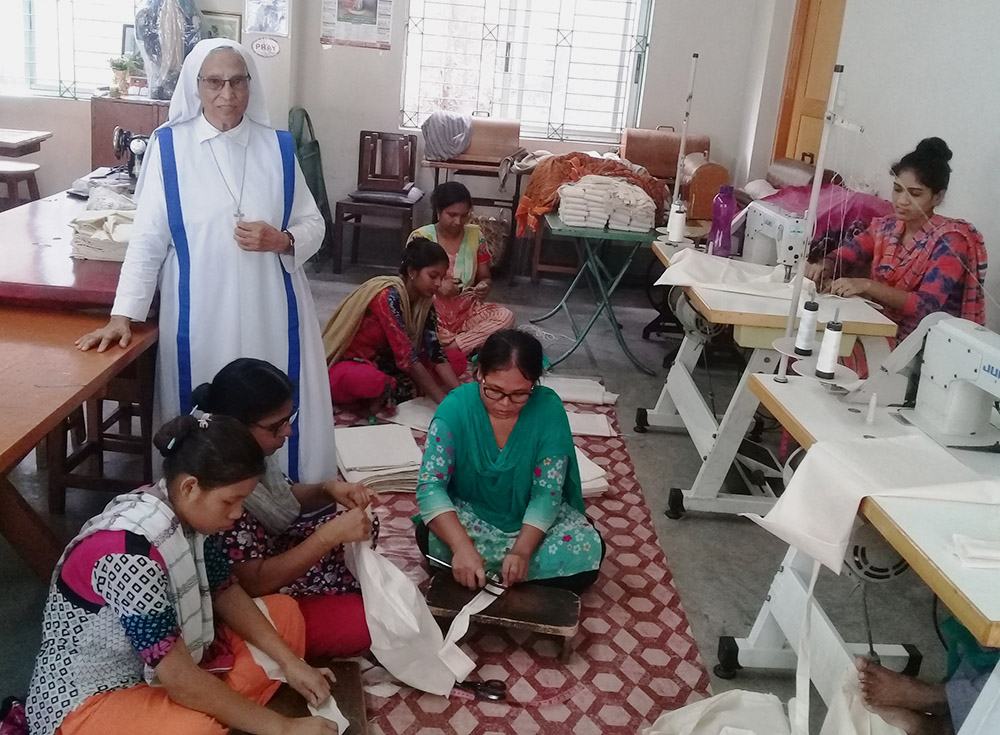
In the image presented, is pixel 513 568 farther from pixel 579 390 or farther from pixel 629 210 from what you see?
pixel 629 210

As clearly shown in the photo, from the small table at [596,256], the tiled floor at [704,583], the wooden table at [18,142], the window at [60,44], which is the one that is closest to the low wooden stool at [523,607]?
the tiled floor at [704,583]

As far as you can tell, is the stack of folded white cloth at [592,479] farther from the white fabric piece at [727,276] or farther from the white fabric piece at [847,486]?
the white fabric piece at [847,486]

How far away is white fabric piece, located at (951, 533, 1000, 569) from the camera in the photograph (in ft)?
4.61

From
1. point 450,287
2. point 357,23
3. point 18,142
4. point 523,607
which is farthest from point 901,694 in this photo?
point 357,23

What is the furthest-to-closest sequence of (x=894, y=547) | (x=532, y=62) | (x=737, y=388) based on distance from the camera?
1. (x=532, y=62)
2. (x=737, y=388)
3. (x=894, y=547)

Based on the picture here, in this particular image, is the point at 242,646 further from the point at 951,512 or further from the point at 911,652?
the point at 911,652

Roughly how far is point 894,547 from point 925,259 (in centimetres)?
176

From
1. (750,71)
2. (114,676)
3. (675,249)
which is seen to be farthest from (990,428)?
(750,71)

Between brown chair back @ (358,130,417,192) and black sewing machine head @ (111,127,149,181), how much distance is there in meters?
2.51

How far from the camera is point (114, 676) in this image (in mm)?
1571

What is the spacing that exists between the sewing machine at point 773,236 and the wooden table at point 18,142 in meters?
4.03

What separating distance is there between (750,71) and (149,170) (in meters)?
4.89

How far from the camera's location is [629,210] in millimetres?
4301

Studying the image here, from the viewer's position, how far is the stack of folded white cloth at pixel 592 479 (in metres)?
3.18
